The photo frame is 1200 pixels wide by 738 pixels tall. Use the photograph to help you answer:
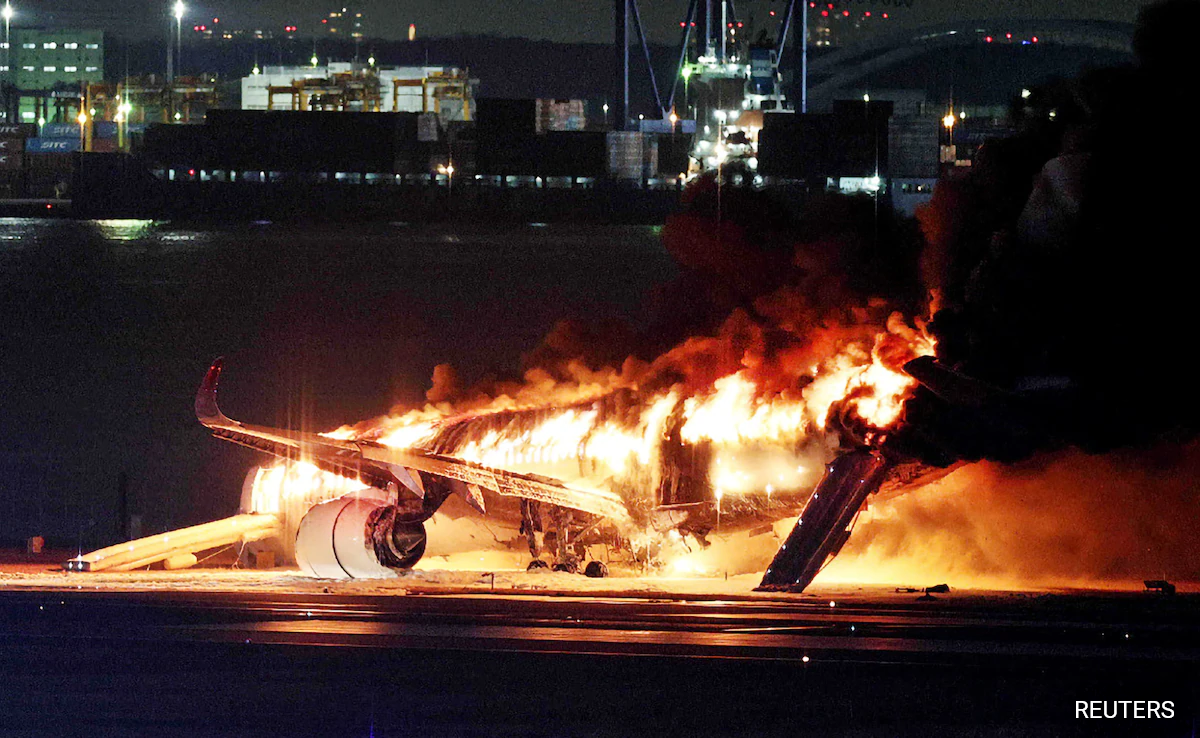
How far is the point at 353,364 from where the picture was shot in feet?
328

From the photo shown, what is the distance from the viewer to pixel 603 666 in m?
18.4

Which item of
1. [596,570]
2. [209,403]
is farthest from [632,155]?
[596,570]

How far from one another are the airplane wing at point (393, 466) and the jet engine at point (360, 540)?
2.10 feet

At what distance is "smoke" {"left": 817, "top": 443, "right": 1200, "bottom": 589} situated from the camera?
26906 mm

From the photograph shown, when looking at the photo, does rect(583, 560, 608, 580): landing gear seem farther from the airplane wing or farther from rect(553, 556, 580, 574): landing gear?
the airplane wing

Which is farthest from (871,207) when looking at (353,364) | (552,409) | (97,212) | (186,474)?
(97,212)

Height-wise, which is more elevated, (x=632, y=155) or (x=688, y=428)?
(x=632, y=155)

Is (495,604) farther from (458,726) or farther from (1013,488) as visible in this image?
(1013,488)

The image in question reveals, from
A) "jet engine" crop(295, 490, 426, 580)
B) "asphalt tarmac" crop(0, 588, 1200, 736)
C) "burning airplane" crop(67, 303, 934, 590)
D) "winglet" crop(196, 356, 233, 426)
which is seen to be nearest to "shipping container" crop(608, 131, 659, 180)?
"burning airplane" crop(67, 303, 934, 590)

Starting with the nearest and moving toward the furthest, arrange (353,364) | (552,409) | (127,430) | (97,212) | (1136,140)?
1. (1136,140)
2. (552,409)
3. (127,430)
4. (353,364)
5. (97,212)

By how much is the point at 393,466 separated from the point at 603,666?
36.8 ft


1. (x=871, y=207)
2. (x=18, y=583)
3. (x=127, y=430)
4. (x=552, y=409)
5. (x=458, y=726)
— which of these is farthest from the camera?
(x=127, y=430)

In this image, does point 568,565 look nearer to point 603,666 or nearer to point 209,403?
point 209,403

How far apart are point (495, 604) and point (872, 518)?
8.57 meters
